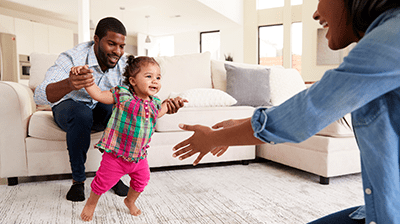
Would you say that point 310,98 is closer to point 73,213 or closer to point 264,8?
point 73,213

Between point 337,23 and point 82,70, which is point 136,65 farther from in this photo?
point 337,23

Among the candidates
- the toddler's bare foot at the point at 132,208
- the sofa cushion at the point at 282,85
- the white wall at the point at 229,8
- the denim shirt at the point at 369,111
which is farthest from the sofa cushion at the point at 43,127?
the white wall at the point at 229,8

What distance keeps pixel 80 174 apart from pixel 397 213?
147 cm

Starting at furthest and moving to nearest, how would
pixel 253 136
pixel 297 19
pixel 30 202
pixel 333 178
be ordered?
pixel 297 19 < pixel 333 178 < pixel 30 202 < pixel 253 136

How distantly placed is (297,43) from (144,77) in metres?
7.03

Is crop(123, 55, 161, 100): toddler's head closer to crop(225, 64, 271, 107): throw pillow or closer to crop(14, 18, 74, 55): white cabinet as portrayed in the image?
crop(225, 64, 271, 107): throw pillow

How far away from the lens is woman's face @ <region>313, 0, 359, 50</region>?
1.76 ft

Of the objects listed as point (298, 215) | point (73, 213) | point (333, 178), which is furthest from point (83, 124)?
point (333, 178)

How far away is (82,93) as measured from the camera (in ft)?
5.44

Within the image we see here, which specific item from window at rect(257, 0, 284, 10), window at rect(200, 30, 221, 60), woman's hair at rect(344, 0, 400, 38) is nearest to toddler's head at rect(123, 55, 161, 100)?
woman's hair at rect(344, 0, 400, 38)

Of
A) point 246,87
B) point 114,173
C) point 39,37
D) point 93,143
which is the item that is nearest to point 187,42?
point 39,37

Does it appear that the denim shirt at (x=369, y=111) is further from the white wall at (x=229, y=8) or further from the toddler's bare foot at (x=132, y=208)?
the white wall at (x=229, y=8)

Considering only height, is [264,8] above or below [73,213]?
above

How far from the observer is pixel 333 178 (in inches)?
75.3
